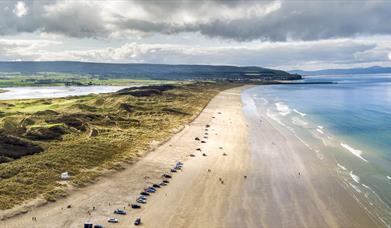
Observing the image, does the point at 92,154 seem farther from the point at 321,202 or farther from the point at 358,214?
the point at 358,214

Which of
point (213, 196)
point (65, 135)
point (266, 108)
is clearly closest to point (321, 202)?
point (213, 196)

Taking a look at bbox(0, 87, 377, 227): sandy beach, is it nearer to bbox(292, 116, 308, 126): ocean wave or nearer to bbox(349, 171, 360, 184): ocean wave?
bbox(349, 171, 360, 184): ocean wave

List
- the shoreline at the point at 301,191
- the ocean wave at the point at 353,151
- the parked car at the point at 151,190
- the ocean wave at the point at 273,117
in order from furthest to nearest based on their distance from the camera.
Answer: the ocean wave at the point at 273,117, the ocean wave at the point at 353,151, the parked car at the point at 151,190, the shoreline at the point at 301,191

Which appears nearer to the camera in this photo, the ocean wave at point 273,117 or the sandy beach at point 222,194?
the sandy beach at point 222,194

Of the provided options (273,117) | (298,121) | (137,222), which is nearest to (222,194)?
(137,222)

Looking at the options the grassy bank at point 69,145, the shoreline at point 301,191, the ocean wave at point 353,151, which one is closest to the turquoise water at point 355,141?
the ocean wave at point 353,151

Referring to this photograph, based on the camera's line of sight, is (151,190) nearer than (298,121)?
Yes

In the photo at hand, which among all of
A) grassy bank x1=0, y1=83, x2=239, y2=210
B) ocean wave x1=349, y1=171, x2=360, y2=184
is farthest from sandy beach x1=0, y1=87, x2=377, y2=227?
grassy bank x1=0, y1=83, x2=239, y2=210

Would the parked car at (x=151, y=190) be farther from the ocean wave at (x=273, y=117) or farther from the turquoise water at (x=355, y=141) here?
the ocean wave at (x=273, y=117)

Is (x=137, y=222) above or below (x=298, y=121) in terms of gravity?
below

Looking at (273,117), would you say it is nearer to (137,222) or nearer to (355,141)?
(355,141)
